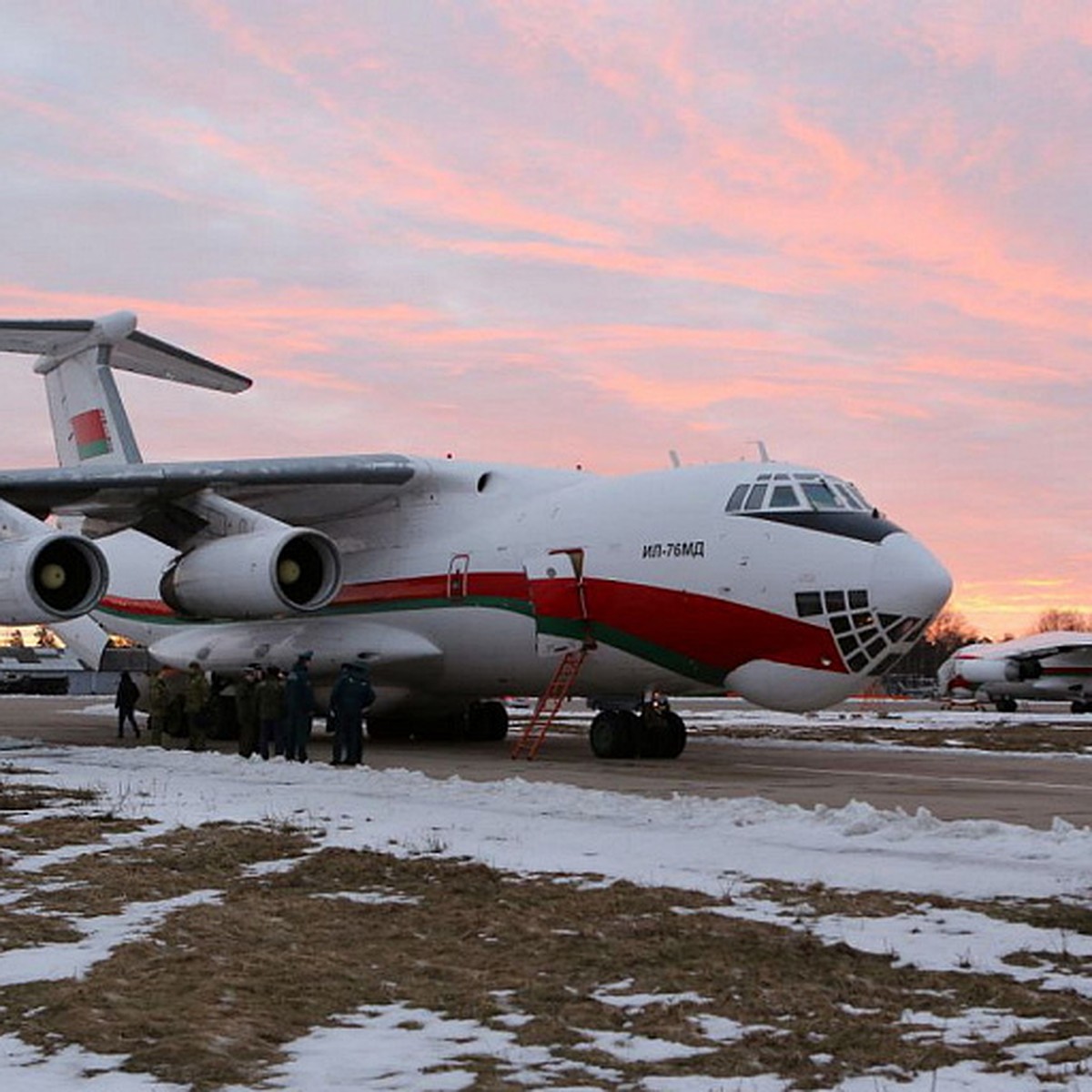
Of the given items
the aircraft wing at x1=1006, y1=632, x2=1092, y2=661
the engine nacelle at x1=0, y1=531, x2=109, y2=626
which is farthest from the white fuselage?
the aircraft wing at x1=1006, y1=632, x2=1092, y2=661

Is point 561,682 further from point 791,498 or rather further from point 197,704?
point 197,704

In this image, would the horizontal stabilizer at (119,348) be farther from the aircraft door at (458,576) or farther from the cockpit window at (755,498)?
the cockpit window at (755,498)

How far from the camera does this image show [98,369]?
75.8 feet

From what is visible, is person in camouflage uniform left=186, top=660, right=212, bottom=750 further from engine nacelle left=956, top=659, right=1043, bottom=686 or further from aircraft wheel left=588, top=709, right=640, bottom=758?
engine nacelle left=956, top=659, right=1043, bottom=686

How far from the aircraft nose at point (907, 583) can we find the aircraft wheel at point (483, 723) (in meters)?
7.95

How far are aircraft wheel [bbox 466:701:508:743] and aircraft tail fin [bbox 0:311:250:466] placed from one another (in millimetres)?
6431

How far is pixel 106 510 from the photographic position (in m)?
19.8

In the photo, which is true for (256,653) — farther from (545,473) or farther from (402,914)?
(402,914)

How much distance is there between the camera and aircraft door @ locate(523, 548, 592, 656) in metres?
16.9

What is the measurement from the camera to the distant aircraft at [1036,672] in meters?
40.2

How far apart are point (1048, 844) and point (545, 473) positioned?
11.8m

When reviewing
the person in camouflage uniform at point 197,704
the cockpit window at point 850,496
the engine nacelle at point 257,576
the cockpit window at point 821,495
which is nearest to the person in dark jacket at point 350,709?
the engine nacelle at point 257,576

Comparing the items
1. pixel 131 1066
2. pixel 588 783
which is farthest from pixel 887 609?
pixel 131 1066

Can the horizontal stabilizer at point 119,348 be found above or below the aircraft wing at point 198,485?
above
